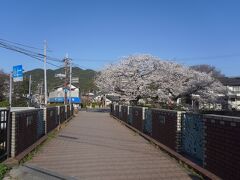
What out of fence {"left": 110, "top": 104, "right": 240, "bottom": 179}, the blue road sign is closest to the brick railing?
fence {"left": 110, "top": 104, "right": 240, "bottom": 179}

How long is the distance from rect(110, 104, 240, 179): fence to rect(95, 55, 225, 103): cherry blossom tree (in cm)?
3628

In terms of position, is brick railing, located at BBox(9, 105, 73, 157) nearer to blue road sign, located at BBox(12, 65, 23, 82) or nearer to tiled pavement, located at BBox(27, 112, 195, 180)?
tiled pavement, located at BBox(27, 112, 195, 180)

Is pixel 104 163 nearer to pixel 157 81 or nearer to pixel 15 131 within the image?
pixel 15 131

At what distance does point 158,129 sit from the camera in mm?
15219

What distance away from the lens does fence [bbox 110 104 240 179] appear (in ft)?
24.4

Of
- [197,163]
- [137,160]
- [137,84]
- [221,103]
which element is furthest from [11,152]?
[221,103]

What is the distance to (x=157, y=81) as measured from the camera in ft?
172

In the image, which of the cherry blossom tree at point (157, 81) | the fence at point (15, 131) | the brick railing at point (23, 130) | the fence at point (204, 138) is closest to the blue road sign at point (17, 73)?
the brick railing at point (23, 130)

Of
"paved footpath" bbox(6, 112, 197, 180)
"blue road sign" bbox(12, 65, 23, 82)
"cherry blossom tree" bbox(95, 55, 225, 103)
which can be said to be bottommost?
"paved footpath" bbox(6, 112, 197, 180)

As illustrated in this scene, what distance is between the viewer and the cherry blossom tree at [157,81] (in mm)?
51250

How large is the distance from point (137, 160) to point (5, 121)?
12.3 ft

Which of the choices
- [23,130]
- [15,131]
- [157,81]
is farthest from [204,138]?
[157,81]

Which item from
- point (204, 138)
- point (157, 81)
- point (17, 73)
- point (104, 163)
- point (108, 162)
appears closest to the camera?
point (204, 138)

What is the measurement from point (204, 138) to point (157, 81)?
43.4m
